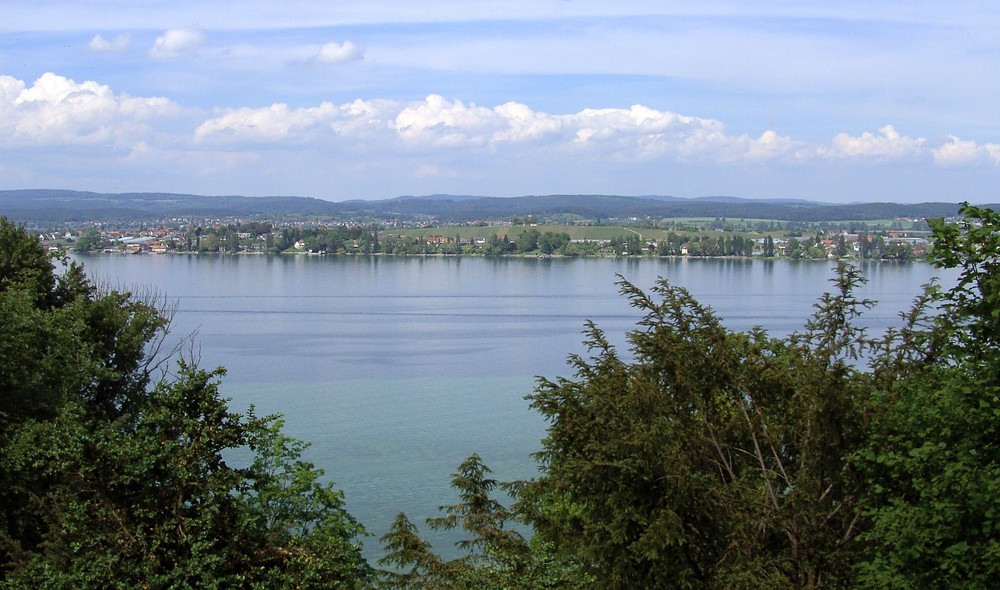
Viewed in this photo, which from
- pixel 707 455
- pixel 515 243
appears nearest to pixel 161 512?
pixel 707 455

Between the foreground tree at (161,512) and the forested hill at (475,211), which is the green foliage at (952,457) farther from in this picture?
the forested hill at (475,211)

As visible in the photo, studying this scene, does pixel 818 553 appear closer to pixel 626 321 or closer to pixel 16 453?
pixel 16 453

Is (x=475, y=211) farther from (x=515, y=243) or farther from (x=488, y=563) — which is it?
(x=488, y=563)

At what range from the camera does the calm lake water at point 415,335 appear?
20656 mm

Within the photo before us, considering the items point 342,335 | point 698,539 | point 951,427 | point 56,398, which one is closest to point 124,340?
point 56,398

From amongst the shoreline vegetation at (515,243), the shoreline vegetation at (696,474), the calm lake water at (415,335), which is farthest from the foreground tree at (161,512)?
the shoreline vegetation at (515,243)

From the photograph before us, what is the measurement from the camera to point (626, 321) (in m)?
42.3

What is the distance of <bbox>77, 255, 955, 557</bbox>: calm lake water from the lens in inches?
813

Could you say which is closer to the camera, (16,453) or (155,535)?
(155,535)

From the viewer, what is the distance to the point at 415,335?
40.5 m

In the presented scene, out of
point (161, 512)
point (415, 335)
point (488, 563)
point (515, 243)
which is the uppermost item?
point (161, 512)

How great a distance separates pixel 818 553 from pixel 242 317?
41.0m

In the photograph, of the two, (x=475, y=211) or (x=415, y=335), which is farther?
(x=475, y=211)

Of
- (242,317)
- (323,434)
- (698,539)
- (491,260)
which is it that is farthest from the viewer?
(491,260)
